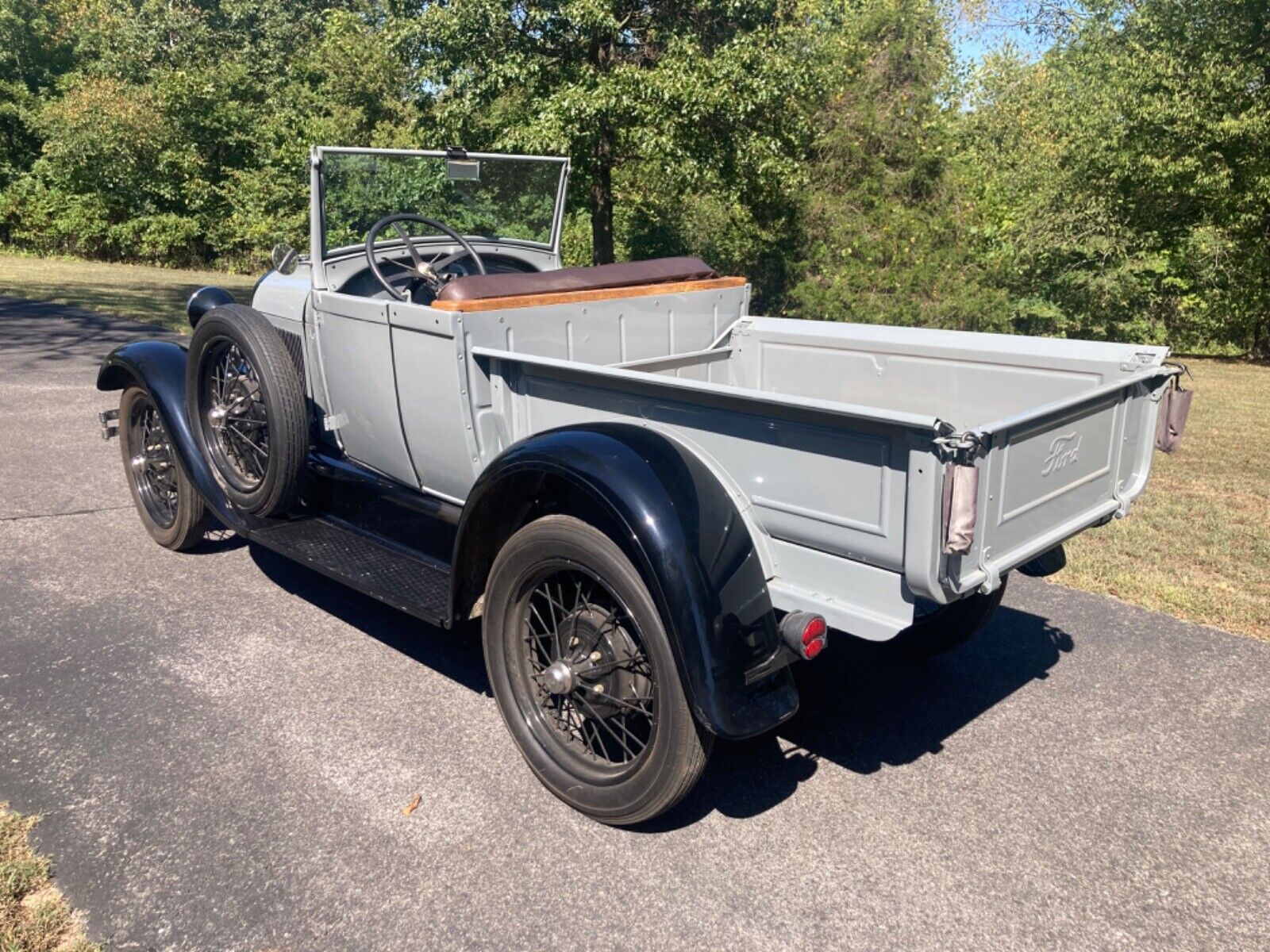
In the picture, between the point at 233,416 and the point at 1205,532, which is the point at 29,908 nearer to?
the point at 233,416

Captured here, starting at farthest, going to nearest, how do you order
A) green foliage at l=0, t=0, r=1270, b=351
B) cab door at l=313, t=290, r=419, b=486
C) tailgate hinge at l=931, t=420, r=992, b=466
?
green foliage at l=0, t=0, r=1270, b=351 < cab door at l=313, t=290, r=419, b=486 < tailgate hinge at l=931, t=420, r=992, b=466

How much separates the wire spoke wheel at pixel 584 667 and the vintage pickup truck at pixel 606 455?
0.01m

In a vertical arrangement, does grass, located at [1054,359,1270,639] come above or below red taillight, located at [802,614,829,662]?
below

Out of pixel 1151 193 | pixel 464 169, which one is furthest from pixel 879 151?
pixel 464 169

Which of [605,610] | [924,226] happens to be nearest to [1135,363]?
[605,610]

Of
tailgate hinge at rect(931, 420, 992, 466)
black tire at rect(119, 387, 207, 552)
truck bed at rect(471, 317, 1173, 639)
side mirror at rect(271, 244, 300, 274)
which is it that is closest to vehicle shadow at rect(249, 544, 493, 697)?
black tire at rect(119, 387, 207, 552)

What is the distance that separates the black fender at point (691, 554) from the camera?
2.66 metres

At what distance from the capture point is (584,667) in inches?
120

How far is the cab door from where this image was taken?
12.9 ft

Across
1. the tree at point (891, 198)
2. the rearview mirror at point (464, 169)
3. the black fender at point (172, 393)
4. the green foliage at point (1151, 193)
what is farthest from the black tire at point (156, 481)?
the green foliage at point (1151, 193)

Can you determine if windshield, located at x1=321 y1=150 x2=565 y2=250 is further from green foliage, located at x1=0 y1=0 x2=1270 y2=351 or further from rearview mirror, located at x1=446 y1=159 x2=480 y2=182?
green foliage, located at x1=0 y1=0 x2=1270 y2=351

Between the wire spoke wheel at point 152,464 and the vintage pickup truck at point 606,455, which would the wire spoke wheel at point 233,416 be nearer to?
the vintage pickup truck at point 606,455

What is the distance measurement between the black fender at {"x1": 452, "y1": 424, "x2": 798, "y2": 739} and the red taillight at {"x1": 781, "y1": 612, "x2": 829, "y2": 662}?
0.08 m

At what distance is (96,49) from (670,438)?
1218 inches
